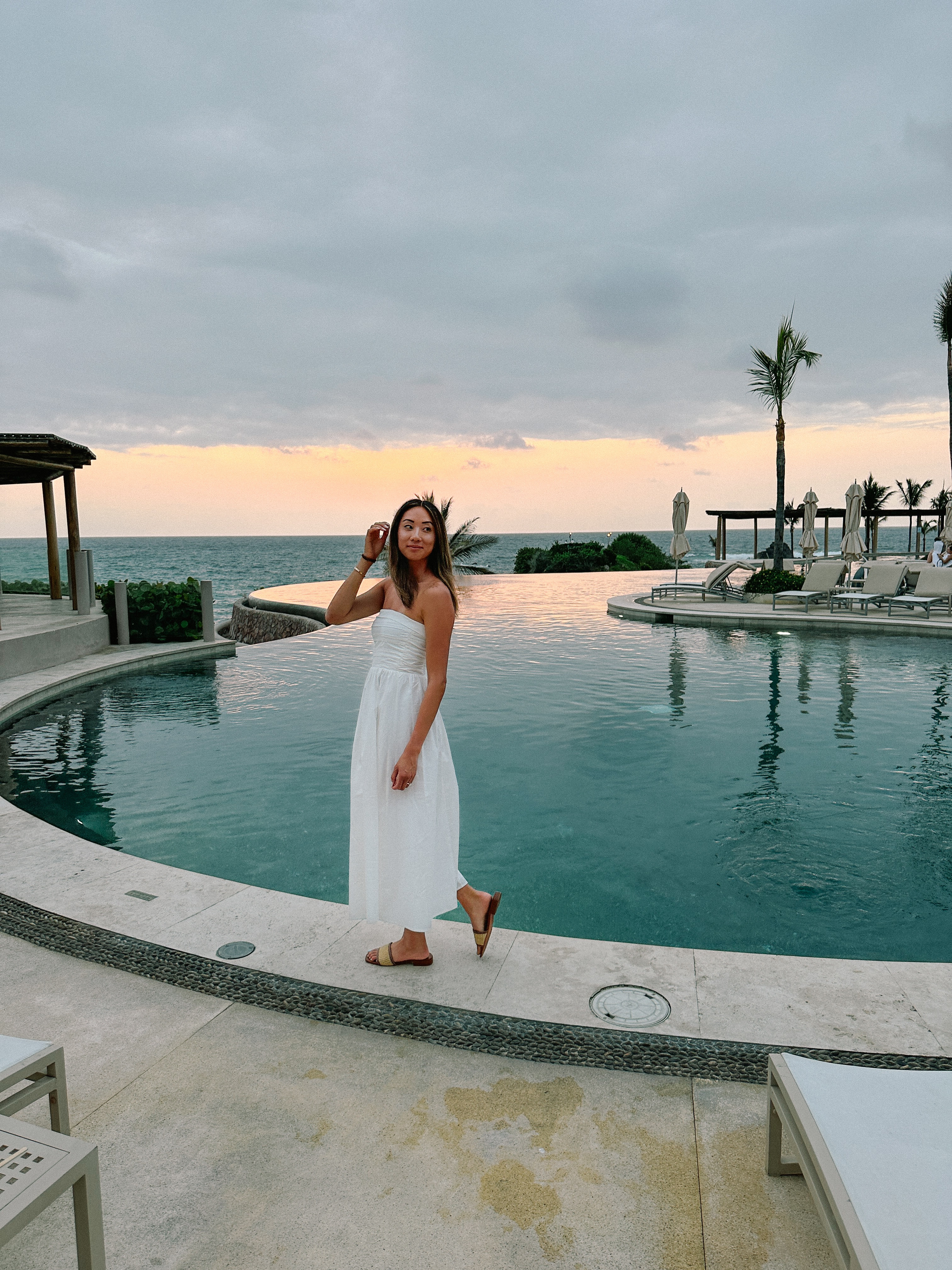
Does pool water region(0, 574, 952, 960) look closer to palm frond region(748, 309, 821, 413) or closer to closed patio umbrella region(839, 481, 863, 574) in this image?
closed patio umbrella region(839, 481, 863, 574)

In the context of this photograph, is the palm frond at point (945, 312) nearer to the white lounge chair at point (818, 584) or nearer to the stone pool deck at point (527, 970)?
the white lounge chair at point (818, 584)

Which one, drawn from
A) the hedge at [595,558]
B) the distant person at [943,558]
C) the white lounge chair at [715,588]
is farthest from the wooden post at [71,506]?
the hedge at [595,558]

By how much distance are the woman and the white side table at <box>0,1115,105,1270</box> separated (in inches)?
54.6

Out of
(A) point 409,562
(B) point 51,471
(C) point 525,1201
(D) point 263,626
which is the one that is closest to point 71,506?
(B) point 51,471

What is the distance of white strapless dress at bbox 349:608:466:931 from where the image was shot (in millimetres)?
2762

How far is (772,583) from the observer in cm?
1789

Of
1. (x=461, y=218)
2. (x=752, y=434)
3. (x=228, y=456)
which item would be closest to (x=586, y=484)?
(x=752, y=434)

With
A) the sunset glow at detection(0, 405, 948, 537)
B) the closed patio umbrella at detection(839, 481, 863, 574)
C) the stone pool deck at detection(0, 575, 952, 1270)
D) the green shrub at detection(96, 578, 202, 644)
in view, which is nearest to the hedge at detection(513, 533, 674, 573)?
the sunset glow at detection(0, 405, 948, 537)

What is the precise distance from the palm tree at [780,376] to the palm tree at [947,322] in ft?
30.6

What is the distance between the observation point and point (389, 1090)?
227 centimetres

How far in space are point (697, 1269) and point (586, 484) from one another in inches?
1741

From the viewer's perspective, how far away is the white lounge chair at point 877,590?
15.0 meters

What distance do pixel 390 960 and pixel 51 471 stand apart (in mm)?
16429

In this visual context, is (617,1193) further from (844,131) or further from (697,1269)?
(844,131)
